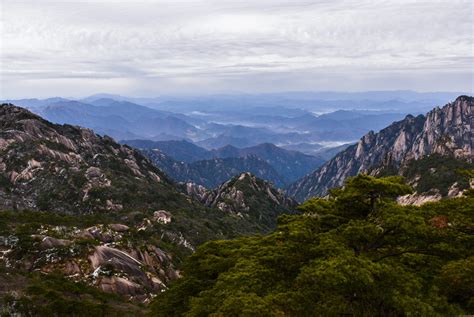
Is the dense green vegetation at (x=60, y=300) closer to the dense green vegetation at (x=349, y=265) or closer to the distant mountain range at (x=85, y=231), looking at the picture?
the distant mountain range at (x=85, y=231)

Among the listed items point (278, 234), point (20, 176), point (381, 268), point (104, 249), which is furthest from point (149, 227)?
point (381, 268)

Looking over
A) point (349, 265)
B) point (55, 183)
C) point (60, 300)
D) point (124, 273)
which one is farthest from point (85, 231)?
point (55, 183)

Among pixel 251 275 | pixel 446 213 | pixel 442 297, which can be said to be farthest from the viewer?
pixel 446 213

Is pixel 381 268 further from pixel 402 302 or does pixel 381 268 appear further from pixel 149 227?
pixel 149 227

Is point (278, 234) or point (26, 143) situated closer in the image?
point (278, 234)

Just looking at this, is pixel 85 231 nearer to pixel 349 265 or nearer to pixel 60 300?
pixel 60 300

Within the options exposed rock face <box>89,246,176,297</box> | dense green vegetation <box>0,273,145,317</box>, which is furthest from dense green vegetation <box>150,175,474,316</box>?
exposed rock face <box>89,246,176,297</box>

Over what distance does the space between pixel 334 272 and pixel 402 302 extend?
13.8ft

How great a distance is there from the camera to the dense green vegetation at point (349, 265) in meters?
24.9

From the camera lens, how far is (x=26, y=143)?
198750 mm

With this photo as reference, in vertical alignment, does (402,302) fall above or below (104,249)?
above

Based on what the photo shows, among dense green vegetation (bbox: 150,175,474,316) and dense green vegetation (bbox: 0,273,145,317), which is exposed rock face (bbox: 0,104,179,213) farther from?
dense green vegetation (bbox: 150,175,474,316)

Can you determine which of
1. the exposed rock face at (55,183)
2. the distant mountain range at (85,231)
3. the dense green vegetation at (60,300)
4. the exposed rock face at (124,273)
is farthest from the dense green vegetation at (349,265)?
the exposed rock face at (55,183)

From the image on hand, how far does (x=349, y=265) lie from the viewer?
24.7 m
